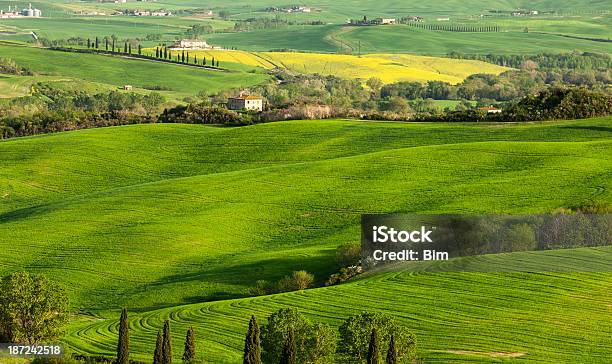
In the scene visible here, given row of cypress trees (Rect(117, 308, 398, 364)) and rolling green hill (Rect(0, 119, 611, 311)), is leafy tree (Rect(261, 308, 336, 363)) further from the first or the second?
rolling green hill (Rect(0, 119, 611, 311))

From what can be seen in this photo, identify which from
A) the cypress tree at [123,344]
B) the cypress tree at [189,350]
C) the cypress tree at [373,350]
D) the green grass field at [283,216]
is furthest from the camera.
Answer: the green grass field at [283,216]

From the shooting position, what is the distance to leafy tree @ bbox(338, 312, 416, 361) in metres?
53.9

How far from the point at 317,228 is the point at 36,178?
35484 mm

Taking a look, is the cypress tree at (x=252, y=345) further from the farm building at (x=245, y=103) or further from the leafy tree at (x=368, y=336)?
the farm building at (x=245, y=103)

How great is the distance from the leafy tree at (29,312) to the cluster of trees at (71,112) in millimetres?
82760

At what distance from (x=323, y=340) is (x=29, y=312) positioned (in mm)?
15550

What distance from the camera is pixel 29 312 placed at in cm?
6178

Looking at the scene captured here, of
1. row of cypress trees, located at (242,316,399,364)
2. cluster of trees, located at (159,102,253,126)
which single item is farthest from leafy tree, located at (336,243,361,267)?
cluster of trees, located at (159,102,253,126)

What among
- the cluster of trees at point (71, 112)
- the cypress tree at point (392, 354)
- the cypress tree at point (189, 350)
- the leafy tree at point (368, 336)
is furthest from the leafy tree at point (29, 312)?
the cluster of trees at point (71, 112)

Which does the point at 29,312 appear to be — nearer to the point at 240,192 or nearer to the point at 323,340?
the point at 323,340

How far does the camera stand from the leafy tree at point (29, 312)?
61719 millimetres

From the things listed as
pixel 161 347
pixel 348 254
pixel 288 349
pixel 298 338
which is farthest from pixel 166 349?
pixel 348 254

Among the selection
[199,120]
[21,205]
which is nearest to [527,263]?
[21,205]

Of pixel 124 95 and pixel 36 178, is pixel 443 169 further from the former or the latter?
pixel 124 95
